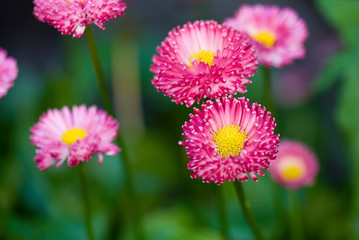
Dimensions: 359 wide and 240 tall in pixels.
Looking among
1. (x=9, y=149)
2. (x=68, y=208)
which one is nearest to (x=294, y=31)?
(x=68, y=208)

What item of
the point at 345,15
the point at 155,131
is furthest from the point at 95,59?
the point at 155,131

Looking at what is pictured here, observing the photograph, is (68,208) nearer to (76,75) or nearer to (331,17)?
(76,75)

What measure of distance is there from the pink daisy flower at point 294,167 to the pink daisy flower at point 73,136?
1.14ft

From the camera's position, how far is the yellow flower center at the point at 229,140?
18.8 inches

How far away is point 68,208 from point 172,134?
0.33 m

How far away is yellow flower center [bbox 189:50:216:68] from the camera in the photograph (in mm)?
541

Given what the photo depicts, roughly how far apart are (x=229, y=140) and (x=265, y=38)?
292mm

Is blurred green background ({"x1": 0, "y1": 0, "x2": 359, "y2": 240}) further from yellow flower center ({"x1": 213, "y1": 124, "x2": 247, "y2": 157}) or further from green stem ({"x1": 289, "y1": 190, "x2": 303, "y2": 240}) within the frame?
yellow flower center ({"x1": 213, "y1": 124, "x2": 247, "y2": 157})

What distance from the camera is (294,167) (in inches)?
33.3

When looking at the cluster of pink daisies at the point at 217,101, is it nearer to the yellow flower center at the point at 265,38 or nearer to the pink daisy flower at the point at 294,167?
the yellow flower center at the point at 265,38

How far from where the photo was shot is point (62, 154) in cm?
56

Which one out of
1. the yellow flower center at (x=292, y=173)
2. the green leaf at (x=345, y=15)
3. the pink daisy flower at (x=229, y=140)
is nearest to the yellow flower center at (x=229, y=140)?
the pink daisy flower at (x=229, y=140)

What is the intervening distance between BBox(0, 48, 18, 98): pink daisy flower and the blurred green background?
270mm

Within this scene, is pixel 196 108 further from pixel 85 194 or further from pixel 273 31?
pixel 273 31
